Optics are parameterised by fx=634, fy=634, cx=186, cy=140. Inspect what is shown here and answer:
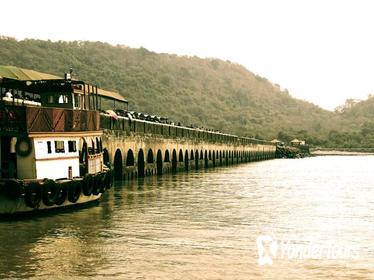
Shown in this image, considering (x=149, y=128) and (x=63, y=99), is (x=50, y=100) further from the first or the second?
(x=149, y=128)

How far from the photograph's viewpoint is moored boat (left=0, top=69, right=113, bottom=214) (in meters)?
23.0

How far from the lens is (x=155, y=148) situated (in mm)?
56500

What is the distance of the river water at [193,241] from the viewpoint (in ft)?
51.3

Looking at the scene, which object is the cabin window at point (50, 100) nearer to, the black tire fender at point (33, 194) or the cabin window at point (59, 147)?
the cabin window at point (59, 147)

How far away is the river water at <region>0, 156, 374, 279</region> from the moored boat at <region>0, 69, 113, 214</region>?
0.84 m

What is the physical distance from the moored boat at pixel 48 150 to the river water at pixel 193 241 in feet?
2.75

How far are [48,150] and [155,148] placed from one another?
3235 centimetres

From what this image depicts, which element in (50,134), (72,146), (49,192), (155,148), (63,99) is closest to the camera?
(49,192)

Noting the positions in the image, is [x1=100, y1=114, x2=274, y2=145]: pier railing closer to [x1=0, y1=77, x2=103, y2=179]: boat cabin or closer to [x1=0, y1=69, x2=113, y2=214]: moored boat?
[x1=0, y1=77, x2=103, y2=179]: boat cabin

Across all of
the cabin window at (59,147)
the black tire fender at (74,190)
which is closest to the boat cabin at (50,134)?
the cabin window at (59,147)

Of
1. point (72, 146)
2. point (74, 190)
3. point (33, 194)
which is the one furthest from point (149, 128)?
point (33, 194)

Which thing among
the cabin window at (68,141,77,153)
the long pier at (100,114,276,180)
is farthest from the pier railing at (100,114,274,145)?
the cabin window at (68,141,77,153)

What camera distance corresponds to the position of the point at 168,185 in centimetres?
4494

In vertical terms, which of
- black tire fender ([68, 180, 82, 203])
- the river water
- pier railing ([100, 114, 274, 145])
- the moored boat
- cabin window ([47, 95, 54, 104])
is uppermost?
cabin window ([47, 95, 54, 104])
